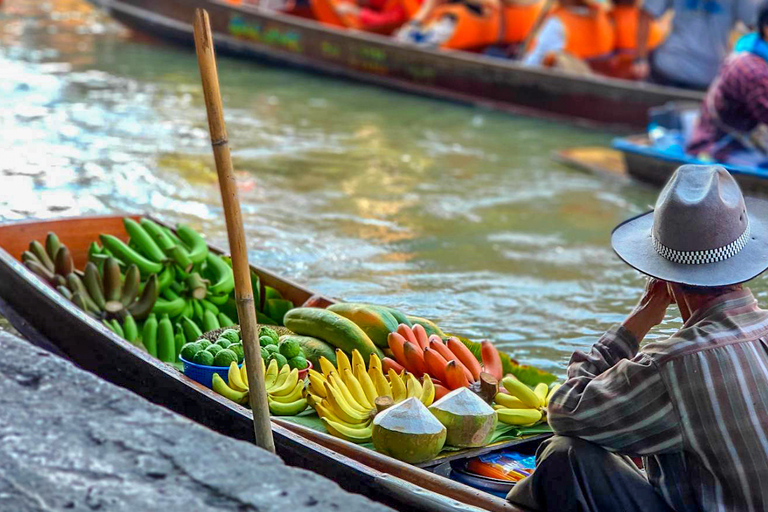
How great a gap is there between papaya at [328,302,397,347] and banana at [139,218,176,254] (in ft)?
3.63

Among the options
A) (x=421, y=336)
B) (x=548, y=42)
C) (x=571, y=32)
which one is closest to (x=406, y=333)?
(x=421, y=336)

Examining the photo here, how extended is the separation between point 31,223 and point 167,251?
2.35ft

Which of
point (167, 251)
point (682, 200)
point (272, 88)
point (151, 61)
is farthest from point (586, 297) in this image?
point (151, 61)

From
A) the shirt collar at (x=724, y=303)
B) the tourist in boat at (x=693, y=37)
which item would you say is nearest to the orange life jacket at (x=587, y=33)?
the tourist in boat at (x=693, y=37)

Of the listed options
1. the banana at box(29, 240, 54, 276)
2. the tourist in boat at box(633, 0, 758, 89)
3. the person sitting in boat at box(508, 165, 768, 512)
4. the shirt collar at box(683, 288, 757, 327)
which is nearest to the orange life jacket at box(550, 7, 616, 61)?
the tourist in boat at box(633, 0, 758, 89)

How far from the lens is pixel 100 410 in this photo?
200cm

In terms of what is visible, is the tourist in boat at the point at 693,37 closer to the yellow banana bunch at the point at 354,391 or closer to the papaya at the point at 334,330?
the papaya at the point at 334,330

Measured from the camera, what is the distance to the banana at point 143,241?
4594mm

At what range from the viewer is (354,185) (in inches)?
313

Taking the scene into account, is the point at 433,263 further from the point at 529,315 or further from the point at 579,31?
the point at 579,31

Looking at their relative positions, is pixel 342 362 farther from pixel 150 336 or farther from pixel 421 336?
pixel 150 336

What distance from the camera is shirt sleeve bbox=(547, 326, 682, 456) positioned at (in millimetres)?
2305

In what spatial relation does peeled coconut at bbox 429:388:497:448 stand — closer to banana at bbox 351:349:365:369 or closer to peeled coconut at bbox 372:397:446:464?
peeled coconut at bbox 372:397:446:464

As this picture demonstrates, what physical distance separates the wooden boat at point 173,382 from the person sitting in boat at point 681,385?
31 cm
